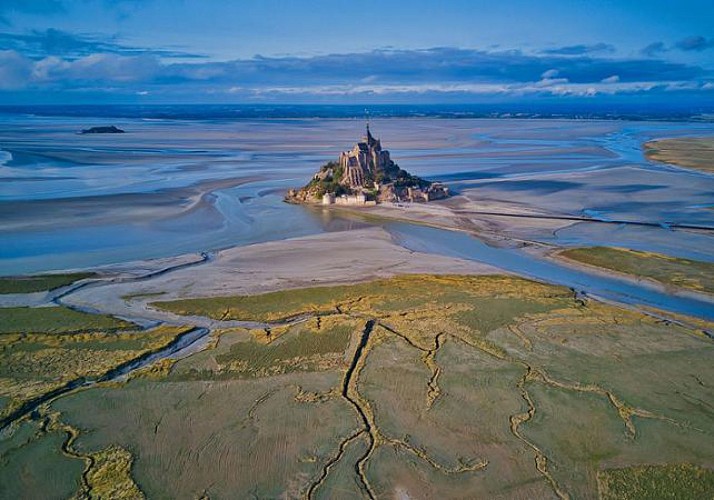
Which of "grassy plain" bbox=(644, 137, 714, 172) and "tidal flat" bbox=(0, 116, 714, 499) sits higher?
→ "grassy plain" bbox=(644, 137, 714, 172)

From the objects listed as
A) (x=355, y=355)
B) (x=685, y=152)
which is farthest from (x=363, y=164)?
(x=685, y=152)

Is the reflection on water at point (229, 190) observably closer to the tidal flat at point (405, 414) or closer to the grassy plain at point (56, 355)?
the grassy plain at point (56, 355)

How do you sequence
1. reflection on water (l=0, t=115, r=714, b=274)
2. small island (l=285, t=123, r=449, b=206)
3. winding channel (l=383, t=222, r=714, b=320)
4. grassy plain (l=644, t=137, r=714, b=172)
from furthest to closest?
1. grassy plain (l=644, t=137, r=714, b=172)
2. small island (l=285, t=123, r=449, b=206)
3. reflection on water (l=0, t=115, r=714, b=274)
4. winding channel (l=383, t=222, r=714, b=320)

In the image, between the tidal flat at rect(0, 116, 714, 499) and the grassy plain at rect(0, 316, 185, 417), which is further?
the grassy plain at rect(0, 316, 185, 417)

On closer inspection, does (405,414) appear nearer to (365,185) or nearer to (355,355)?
(355,355)

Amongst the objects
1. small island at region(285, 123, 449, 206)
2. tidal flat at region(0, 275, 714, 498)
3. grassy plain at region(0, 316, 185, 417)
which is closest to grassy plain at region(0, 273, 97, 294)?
grassy plain at region(0, 316, 185, 417)

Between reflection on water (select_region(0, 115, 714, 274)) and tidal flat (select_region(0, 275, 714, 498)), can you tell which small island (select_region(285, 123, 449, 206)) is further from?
tidal flat (select_region(0, 275, 714, 498))
